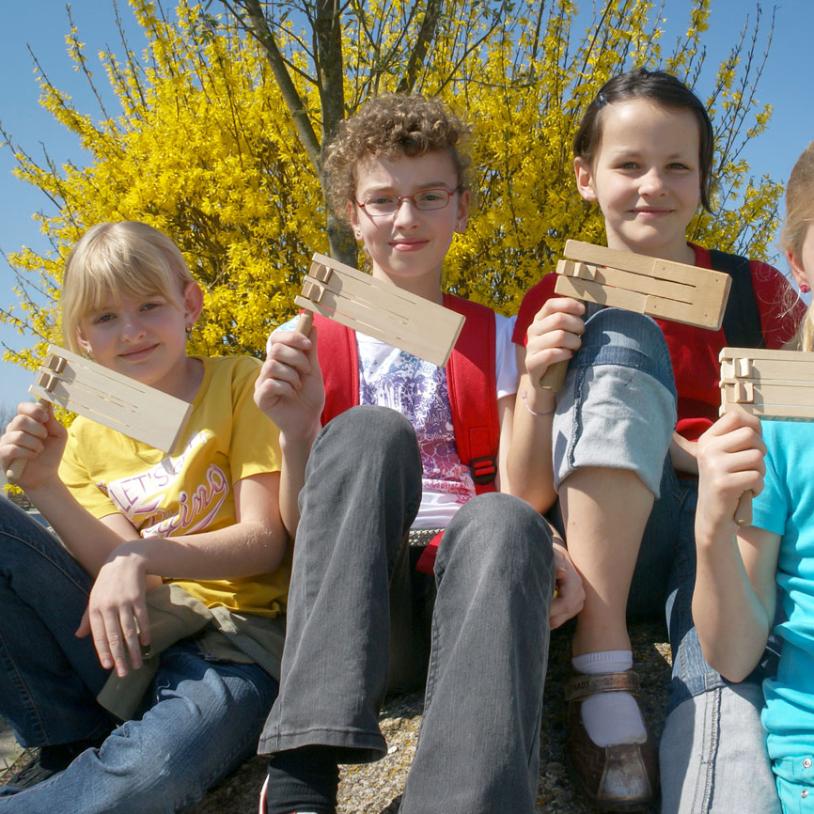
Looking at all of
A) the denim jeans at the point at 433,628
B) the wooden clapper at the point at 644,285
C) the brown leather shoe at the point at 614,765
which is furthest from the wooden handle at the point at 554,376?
the brown leather shoe at the point at 614,765

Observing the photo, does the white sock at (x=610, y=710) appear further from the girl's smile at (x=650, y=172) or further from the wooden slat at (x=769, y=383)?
the girl's smile at (x=650, y=172)

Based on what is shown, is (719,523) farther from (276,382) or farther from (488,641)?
(276,382)

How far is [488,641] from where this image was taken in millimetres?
1266

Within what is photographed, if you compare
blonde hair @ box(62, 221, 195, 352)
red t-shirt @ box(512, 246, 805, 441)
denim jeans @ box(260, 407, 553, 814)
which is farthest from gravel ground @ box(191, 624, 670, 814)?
blonde hair @ box(62, 221, 195, 352)

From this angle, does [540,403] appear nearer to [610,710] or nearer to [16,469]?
[610,710]

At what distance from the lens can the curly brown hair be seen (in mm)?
2199

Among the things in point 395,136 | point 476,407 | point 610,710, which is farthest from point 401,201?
point 610,710

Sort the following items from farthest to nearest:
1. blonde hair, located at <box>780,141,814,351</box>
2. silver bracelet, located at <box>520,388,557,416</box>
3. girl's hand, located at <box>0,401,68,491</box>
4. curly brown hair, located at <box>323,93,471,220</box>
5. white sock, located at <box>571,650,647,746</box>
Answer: curly brown hair, located at <box>323,93,471,220</box> < girl's hand, located at <box>0,401,68,491</box> < silver bracelet, located at <box>520,388,557,416</box> < blonde hair, located at <box>780,141,814,351</box> < white sock, located at <box>571,650,647,746</box>

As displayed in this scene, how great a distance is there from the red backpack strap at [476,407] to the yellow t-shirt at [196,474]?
1.44ft

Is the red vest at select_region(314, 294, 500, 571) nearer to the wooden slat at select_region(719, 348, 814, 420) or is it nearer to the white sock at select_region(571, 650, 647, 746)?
the white sock at select_region(571, 650, 647, 746)

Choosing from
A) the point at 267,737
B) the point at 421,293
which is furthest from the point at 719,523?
the point at 421,293

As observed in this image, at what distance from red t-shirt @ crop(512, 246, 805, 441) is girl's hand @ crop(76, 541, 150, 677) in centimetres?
105

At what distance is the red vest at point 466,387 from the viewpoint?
2018mm

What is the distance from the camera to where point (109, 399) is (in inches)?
66.8
